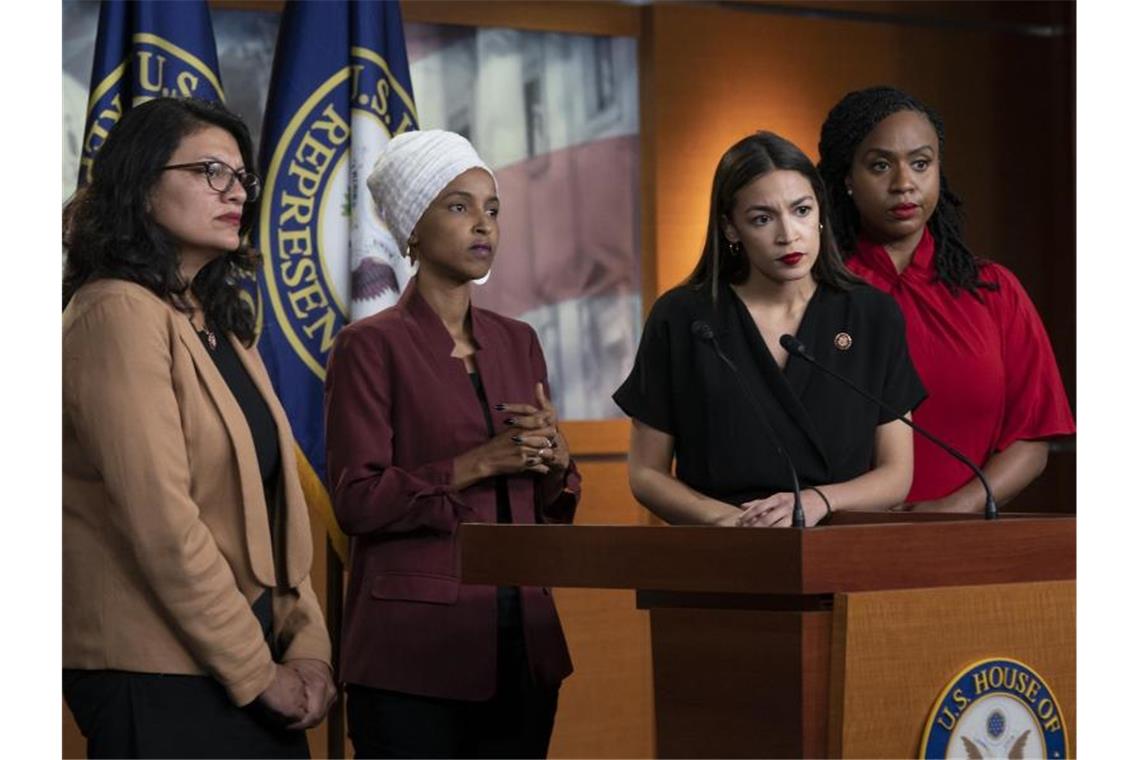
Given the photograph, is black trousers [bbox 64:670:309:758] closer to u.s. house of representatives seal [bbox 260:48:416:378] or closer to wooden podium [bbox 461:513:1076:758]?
wooden podium [bbox 461:513:1076:758]

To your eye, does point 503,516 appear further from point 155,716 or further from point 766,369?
point 155,716

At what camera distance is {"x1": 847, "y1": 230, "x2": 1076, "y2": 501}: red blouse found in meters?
3.23

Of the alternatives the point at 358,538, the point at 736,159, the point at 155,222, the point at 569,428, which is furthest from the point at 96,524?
the point at 569,428

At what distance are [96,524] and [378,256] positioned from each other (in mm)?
1841

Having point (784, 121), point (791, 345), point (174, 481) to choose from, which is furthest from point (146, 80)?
point (784, 121)

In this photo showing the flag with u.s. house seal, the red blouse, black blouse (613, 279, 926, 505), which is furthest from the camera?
the flag with u.s. house seal

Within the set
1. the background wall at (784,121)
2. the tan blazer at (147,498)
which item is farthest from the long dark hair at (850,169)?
the background wall at (784,121)

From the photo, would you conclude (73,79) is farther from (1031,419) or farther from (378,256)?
(1031,419)

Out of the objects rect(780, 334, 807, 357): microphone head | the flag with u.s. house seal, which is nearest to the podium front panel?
rect(780, 334, 807, 357): microphone head

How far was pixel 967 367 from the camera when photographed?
3.24 metres

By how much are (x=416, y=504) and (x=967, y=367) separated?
3.64ft

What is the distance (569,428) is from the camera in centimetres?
534

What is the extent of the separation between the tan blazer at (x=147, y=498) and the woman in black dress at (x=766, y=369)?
2.58ft

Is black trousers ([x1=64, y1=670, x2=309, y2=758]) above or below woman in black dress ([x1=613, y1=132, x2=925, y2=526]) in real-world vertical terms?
below
